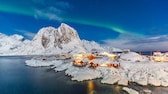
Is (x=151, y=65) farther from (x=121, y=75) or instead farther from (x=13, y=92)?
(x=13, y=92)

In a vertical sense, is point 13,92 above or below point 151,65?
below

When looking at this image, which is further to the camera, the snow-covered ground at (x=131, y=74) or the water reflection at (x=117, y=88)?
the snow-covered ground at (x=131, y=74)

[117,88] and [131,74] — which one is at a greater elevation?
[131,74]

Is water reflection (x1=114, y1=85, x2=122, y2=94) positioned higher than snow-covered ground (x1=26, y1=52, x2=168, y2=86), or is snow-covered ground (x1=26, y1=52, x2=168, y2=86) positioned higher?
snow-covered ground (x1=26, y1=52, x2=168, y2=86)

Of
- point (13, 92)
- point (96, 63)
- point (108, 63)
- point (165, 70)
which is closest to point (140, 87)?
point (165, 70)

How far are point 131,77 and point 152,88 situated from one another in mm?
5689

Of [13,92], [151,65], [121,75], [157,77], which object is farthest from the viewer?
[151,65]

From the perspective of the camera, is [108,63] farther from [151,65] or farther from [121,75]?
[151,65]

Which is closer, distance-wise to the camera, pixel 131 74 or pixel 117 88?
pixel 117 88

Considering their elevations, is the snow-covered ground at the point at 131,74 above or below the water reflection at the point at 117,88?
above

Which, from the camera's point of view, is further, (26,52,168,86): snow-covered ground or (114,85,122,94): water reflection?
(26,52,168,86): snow-covered ground

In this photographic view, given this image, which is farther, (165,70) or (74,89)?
(165,70)

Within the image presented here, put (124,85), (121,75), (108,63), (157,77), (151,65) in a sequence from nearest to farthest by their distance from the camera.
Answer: (124,85)
(157,77)
(121,75)
(151,65)
(108,63)

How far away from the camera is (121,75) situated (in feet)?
119
